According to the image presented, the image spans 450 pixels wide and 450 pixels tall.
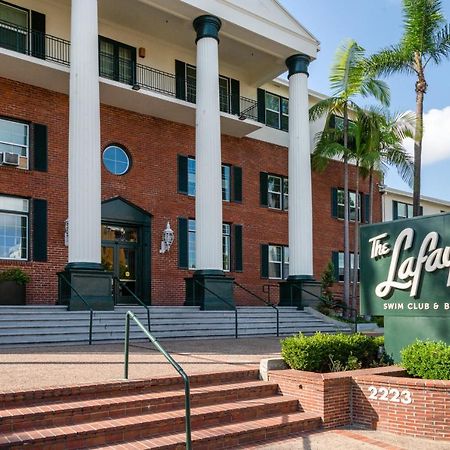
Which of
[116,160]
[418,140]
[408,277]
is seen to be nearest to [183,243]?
[116,160]

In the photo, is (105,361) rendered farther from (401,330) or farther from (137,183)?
(137,183)

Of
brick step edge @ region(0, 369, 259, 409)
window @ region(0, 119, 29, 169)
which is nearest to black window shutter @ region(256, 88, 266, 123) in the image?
window @ region(0, 119, 29, 169)

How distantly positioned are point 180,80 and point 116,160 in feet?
14.4

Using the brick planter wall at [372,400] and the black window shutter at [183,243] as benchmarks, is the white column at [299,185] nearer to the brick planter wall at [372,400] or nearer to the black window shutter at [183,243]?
the black window shutter at [183,243]

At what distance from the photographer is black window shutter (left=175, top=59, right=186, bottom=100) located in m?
22.0

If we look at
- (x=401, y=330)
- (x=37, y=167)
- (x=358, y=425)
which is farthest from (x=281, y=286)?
(x=358, y=425)

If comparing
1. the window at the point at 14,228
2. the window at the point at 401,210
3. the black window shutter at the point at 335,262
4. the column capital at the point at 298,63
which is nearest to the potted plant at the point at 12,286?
the window at the point at 14,228

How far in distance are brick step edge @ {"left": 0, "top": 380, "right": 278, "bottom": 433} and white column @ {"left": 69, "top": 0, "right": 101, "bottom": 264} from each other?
8.11 meters

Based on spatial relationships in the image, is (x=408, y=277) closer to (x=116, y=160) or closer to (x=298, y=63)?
(x=116, y=160)

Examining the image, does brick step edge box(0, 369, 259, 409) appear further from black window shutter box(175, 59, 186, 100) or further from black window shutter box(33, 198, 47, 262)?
black window shutter box(175, 59, 186, 100)

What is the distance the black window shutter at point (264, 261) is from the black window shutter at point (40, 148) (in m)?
9.68

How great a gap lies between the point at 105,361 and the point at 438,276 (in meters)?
5.72

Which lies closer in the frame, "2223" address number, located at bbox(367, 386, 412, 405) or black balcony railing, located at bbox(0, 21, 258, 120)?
"2223" address number, located at bbox(367, 386, 412, 405)

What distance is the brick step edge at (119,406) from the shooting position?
653cm
